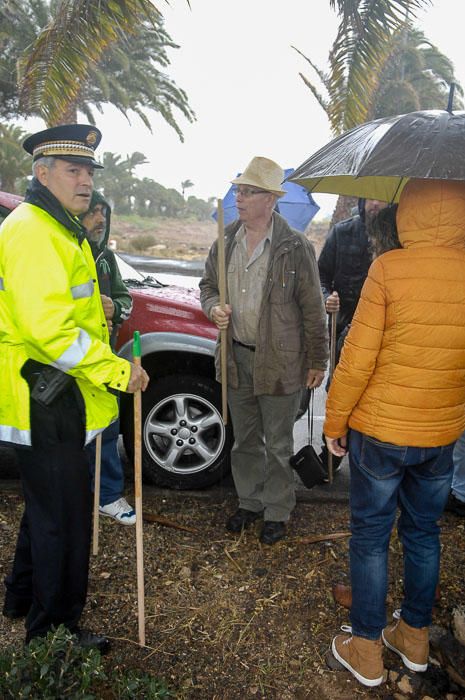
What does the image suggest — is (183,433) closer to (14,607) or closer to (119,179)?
(14,607)

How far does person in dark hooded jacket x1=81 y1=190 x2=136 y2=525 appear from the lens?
3.20 metres

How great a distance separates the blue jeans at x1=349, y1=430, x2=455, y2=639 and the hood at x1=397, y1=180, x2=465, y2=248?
77cm

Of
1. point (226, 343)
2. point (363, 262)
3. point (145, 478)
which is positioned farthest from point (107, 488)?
point (363, 262)

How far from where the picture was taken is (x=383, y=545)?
242cm

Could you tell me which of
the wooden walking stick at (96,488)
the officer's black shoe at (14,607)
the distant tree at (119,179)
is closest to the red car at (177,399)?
the wooden walking stick at (96,488)

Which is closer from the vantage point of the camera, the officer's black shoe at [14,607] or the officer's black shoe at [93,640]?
the officer's black shoe at [93,640]

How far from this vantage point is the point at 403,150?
2070mm

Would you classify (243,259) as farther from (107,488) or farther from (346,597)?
(346,597)

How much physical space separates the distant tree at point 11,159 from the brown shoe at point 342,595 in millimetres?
18162

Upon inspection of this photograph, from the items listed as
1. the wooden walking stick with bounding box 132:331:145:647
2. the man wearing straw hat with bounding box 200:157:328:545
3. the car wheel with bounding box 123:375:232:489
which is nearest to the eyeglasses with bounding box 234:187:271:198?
the man wearing straw hat with bounding box 200:157:328:545

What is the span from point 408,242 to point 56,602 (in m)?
1.99

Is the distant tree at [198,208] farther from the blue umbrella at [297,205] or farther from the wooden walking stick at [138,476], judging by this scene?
the wooden walking stick at [138,476]

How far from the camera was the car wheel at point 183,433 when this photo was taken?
398cm

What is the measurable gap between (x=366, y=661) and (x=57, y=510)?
4.54ft
